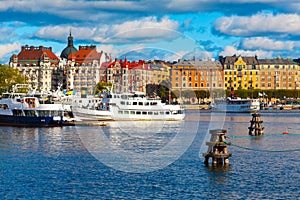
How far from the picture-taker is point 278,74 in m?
160

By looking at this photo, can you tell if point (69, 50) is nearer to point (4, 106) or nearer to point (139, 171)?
point (4, 106)

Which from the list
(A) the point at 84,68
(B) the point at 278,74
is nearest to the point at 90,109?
(A) the point at 84,68

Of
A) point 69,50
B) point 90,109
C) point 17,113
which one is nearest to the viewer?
point 17,113

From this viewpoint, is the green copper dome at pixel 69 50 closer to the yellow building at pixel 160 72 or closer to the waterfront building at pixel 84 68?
the waterfront building at pixel 84 68

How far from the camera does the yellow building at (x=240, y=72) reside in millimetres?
158625

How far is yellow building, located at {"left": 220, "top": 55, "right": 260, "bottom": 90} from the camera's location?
520 feet

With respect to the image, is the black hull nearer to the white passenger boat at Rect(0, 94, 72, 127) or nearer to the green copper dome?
the white passenger boat at Rect(0, 94, 72, 127)

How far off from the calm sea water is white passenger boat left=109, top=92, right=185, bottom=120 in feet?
93.9

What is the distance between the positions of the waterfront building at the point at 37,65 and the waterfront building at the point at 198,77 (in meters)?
32.8

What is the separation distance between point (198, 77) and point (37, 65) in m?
41.0

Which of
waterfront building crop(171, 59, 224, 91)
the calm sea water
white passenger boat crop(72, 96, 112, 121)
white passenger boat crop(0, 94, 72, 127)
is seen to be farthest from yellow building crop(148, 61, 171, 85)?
the calm sea water

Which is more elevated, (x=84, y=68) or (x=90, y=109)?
(x=84, y=68)

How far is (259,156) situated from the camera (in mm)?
35062

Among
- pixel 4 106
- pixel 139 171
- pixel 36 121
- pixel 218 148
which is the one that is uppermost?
pixel 4 106
